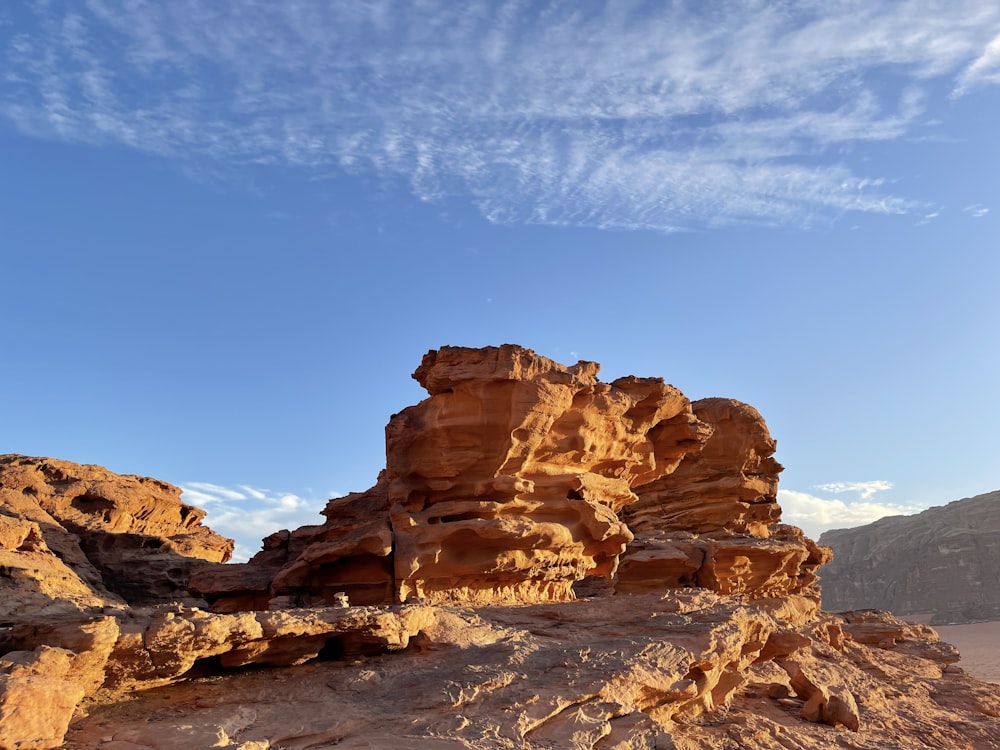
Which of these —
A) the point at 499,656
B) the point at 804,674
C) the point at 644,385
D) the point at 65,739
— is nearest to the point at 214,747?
the point at 65,739

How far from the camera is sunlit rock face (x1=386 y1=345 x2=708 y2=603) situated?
13367 millimetres

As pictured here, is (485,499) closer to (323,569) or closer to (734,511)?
(323,569)

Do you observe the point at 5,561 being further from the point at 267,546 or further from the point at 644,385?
the point at 644,385

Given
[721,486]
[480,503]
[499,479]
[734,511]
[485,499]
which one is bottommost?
[480,503]

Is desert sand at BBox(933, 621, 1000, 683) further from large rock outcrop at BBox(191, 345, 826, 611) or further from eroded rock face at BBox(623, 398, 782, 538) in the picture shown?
large rock outcrop at BBox(191, 345, 826, 611)

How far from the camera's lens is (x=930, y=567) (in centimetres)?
7494

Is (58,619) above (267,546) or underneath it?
underneath

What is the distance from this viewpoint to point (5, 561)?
1552 centimetres

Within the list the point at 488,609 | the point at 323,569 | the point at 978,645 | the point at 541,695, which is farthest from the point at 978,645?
the point at 541,695

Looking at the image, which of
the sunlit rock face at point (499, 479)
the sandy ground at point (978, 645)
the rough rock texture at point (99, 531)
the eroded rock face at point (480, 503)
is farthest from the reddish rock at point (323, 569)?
the sandy ground at point (978, 645)

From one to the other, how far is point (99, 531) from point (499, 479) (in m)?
14.9

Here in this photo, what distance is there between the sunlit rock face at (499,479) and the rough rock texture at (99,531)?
8.97 m

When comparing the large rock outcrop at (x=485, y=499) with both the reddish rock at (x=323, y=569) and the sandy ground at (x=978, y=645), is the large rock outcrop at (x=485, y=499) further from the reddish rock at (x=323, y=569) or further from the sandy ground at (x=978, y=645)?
the sandy ground at (x=978, y=645)

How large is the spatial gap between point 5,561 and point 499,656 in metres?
12.3
